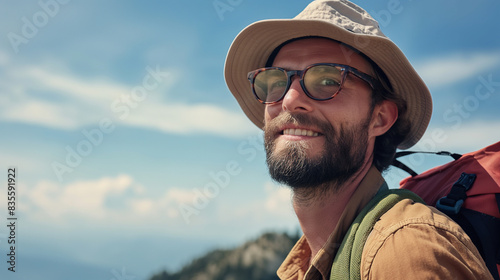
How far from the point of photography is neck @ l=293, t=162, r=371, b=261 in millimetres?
2855

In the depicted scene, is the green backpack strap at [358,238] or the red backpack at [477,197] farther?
the red backpack at [477,197]

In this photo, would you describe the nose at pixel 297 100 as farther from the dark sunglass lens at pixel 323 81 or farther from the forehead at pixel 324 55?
the forehead at pixel 324 55

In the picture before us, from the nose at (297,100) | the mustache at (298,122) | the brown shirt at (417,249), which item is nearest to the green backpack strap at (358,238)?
the brown shirt at (417,249)

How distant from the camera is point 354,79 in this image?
2996 millimetres

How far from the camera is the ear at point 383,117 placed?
3.13 m

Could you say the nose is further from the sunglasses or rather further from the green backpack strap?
the green backpack strap

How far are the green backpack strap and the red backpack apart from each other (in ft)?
0.88

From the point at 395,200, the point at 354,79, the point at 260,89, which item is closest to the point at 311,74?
the point at 354,79

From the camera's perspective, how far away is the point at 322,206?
9.46 ft

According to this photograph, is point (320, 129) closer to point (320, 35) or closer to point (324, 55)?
point (324, 55)

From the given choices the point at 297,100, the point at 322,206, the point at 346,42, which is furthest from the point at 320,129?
the point at 346,42

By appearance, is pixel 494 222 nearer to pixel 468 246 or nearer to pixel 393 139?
pixel 468 246

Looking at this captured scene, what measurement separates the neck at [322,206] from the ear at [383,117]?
0.36m

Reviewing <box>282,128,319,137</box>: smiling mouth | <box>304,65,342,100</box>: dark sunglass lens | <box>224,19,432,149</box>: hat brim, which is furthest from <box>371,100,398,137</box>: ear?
<box>282,128,319,137</box>: smiling mouth
